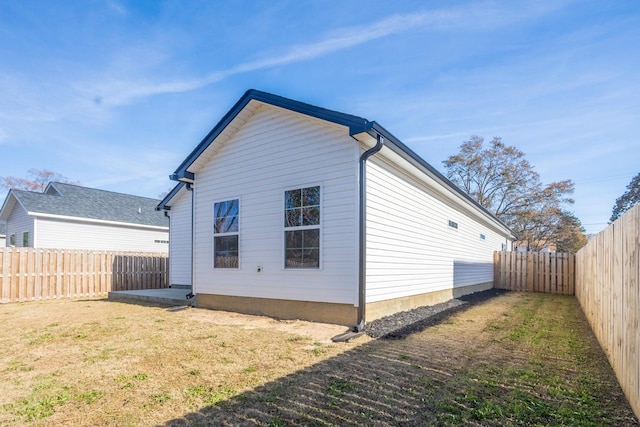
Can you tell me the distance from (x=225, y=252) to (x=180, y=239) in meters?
5.21

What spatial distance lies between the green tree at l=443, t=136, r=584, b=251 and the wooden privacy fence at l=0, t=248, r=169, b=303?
21479 mm

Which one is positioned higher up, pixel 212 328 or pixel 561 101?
pixel 561 101

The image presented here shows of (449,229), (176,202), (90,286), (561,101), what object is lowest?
(90,286)

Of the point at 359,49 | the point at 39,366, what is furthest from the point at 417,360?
the point at 359,49

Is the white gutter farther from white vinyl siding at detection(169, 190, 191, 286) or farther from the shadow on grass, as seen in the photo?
the shadow on grass

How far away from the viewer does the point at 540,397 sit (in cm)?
314

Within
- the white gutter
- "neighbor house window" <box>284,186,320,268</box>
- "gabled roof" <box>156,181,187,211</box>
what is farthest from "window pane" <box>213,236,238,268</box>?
the white gutter

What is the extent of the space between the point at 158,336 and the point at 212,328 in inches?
36.1

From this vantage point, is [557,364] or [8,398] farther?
[557,364]

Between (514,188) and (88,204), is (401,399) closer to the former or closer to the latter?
(88,204)

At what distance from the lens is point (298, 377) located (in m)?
3.64

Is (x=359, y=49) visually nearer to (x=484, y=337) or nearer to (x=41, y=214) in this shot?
(x=484, y=337)

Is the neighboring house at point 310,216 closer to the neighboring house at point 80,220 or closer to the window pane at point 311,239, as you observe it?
the window pane at point 311,239

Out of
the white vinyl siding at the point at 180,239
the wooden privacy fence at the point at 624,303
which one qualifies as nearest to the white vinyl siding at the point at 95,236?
the white vinyl siding at the point at 180,239
